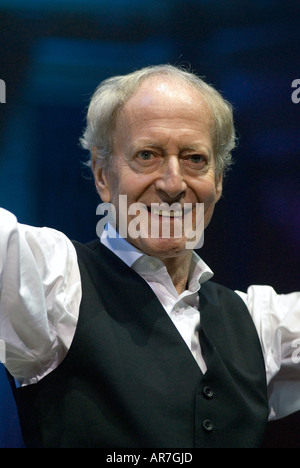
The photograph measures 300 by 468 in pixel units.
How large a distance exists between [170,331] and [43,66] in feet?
3.05

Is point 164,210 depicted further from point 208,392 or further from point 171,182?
point 208,392

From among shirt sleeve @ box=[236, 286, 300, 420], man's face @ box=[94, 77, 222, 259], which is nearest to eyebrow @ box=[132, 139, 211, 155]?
man's face @ box=[94, 77, 222, 259]

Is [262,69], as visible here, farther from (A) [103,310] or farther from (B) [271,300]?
(A) [103,310]

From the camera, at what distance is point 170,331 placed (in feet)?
5.15

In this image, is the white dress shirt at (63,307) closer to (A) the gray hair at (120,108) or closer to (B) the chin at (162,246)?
(B) the chin at (162,246)

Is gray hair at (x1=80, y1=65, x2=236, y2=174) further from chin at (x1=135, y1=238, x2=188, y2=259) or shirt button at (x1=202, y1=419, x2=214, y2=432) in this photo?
shirt button at (x1=202, y1=419, x2=214, y2=432)

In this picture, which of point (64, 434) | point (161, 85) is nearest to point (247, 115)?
point (161, 85)

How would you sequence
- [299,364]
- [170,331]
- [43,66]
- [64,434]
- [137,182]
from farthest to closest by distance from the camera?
[43,66] → [299,364] → [137,182] → [170,331] → [64,434]

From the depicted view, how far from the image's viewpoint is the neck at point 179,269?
1759mm

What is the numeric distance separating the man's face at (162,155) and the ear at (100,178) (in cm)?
4

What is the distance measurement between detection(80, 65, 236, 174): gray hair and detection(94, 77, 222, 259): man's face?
2 centimetres

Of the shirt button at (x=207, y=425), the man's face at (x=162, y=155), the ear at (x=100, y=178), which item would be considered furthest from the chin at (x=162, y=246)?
the shirt button at (x=207, y=425)

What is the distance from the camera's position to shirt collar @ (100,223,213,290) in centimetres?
168

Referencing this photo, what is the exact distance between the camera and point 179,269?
1.78 meters
